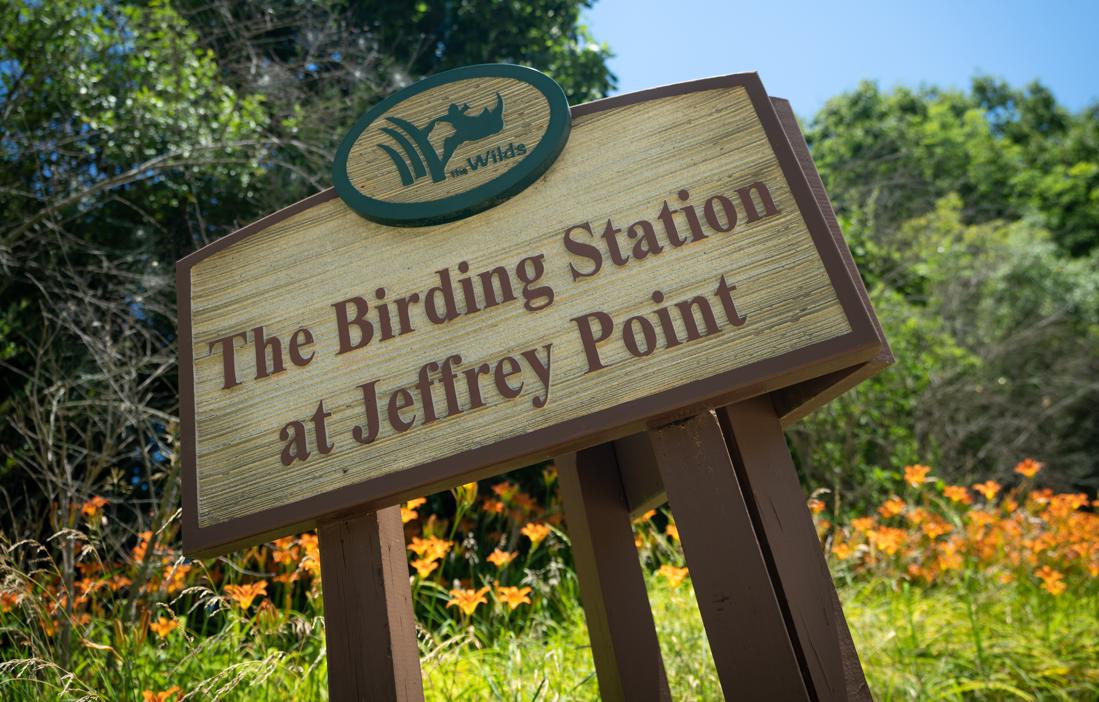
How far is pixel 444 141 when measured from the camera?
168 centimetres

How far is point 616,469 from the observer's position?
2.10m

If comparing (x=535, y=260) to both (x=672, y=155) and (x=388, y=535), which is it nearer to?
(x=672, y=155)

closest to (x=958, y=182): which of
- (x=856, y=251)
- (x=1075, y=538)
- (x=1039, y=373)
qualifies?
(x=1039, y=373)

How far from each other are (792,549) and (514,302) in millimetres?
822

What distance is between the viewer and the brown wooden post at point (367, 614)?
1.39 metres

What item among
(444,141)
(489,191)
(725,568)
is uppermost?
(444,141)

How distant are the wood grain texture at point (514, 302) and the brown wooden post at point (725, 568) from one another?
16 centimetres

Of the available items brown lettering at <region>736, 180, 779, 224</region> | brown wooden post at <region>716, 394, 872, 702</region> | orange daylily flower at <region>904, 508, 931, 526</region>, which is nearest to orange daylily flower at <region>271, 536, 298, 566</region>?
brown wooden post at <region>716, 394, 872, 702</region>

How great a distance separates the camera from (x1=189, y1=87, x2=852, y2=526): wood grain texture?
135cm

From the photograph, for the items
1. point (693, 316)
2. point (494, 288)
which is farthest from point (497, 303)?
point (693, 316)

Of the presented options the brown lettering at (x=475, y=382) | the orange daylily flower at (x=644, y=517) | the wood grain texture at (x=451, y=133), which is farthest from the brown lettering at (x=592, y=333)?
the orange daylily flower at (x=644, y=517)

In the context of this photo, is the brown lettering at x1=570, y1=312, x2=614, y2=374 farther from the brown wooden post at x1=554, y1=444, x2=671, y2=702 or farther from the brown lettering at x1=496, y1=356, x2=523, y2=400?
the brown wooden post at x1=554, y1=444, x2=671, y2=702

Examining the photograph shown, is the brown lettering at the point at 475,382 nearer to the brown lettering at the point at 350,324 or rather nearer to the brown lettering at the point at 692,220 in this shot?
the brown lettering at the point at 350,324

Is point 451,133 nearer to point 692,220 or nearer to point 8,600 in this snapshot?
point 692,220
